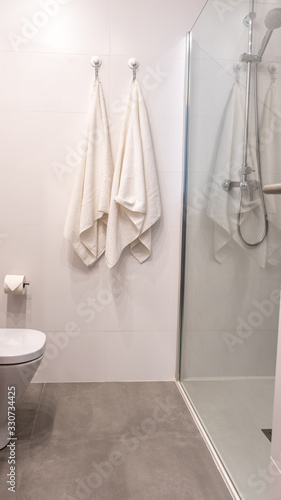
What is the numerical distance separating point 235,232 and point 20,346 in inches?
40.8

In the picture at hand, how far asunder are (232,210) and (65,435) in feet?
4.10

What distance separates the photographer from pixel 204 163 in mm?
2023

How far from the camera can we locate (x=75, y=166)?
7.68ft

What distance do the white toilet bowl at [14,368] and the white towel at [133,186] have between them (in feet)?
2.30

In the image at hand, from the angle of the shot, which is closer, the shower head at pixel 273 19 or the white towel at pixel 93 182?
the shower head at pixel 273 19

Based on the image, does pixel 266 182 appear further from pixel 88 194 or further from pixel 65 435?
pixel 65 435

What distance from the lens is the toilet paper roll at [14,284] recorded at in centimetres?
223

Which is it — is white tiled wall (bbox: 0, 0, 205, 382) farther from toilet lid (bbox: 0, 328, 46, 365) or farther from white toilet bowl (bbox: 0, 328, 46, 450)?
white toilet bowl (bbox: 0, 328, 46, 450)

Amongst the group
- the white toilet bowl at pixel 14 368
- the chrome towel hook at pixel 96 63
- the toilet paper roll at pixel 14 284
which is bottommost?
the white toilet bowl at pixel 14 368

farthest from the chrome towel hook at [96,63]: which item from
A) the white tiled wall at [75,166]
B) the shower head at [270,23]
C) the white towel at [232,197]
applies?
the shower head at [270,23]

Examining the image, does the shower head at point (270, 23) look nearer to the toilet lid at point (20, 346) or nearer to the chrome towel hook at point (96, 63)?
the chrome towel hook at point (96, 63)

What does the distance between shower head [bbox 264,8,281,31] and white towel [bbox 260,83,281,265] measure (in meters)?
0.17

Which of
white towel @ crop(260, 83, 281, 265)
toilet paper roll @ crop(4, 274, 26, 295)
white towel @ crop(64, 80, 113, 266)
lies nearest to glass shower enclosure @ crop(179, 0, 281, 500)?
white towel @ crop(260, 83, 281, 265)

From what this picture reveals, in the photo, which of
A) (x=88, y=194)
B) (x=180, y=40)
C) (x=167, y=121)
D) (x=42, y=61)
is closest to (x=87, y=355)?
(x=88, y=194)
